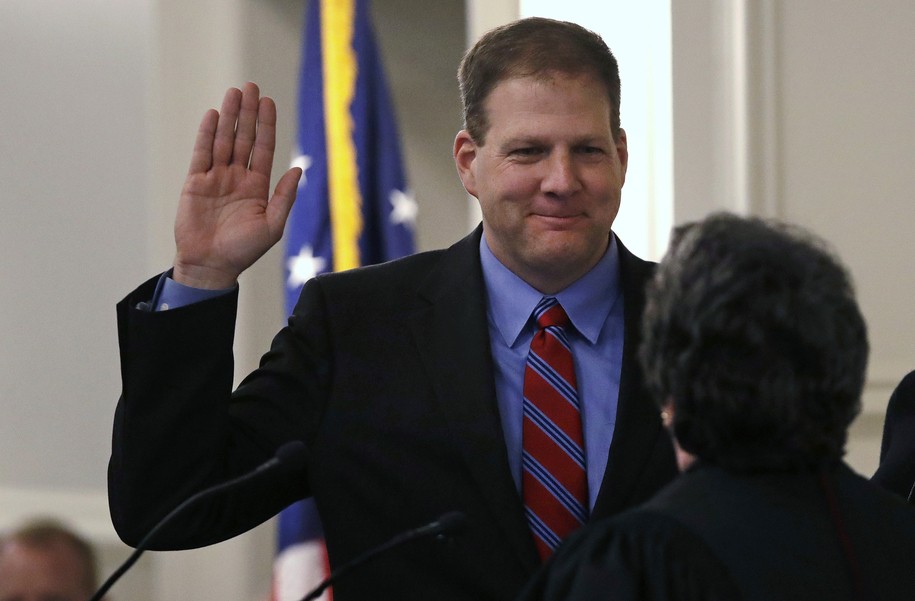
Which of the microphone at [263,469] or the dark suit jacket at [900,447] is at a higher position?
the microphone at [263,469]

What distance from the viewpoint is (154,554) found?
185 inches

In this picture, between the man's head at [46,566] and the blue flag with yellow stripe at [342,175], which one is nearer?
the man's head at [46,566]

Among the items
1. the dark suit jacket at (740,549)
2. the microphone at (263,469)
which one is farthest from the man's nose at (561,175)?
the dark suit jacket at (740,549)

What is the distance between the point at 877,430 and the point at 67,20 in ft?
10.6

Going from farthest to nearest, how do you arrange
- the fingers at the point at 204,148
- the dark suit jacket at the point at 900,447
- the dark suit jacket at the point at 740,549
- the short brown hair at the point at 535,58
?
the short brown hair at the point at 535,58, the fingers at the point at 204,148, the dark suit jacket at the point at 900,447, the dark suit jacket at the point at 740,549

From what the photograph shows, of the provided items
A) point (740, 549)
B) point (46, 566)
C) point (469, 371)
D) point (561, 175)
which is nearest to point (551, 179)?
point (561, 175)

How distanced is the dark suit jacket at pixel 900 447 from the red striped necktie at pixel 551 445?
421 millimetres

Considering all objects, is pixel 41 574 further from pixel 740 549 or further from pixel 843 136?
pixel 843 136

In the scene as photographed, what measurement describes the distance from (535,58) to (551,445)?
0.62 m

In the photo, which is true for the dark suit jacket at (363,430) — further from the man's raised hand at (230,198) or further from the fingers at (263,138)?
the fingers at (263,138)

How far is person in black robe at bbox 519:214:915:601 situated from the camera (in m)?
1.31

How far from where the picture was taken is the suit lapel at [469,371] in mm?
1984

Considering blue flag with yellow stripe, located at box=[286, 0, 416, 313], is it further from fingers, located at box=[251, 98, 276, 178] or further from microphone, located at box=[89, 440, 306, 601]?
microphone, located at box=[89, 440, 306, 601]

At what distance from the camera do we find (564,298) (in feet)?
7.15
